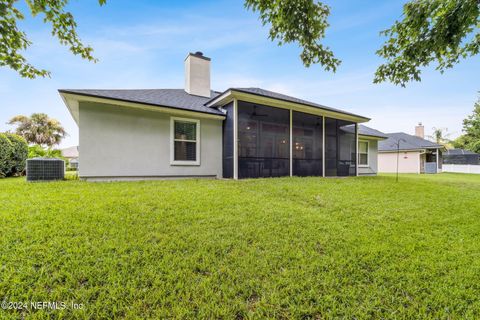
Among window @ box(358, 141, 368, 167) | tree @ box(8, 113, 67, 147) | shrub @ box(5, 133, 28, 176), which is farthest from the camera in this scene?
tree @ box(8, 113, 67, 147)

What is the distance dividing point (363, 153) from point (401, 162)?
1080 centimetres

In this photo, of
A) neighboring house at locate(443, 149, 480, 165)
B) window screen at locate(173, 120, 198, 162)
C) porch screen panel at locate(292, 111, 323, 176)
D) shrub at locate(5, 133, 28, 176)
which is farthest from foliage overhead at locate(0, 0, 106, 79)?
neighboring house at locate(443, 149, 480, 165)

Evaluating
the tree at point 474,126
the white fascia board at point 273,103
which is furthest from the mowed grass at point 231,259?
the tree at point 474,126

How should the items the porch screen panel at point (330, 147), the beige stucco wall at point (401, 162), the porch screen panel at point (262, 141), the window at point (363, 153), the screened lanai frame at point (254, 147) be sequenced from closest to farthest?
the screened lanai frame at point (254, 147), the porch screen panel at point (262, 141), the porch screen panel at point (330, 147), the window at point (363, 153), the beige stucco wall at point (401, 162)

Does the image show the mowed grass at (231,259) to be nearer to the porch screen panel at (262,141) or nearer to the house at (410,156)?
the porch screen panel at (262,141)

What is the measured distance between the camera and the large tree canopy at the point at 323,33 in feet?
11.7

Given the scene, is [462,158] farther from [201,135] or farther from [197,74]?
[201,135]

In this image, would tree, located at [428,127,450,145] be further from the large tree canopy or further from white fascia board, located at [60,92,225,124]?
white fascia board, located at [60,92,225,124]

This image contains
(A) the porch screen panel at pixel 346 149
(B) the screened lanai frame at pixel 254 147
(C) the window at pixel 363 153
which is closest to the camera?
(B) the screened lanai frame at pixel 254 147

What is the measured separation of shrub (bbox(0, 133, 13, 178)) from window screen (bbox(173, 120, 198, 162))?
7605 millimetres

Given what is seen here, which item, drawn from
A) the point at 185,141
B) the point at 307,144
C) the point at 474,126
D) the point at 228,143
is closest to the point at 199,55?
the point at 185,141

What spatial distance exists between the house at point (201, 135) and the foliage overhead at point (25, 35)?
247 centimetres

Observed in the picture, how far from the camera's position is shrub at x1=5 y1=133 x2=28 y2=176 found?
30.8 ft

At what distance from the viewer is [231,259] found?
8.15 feet
